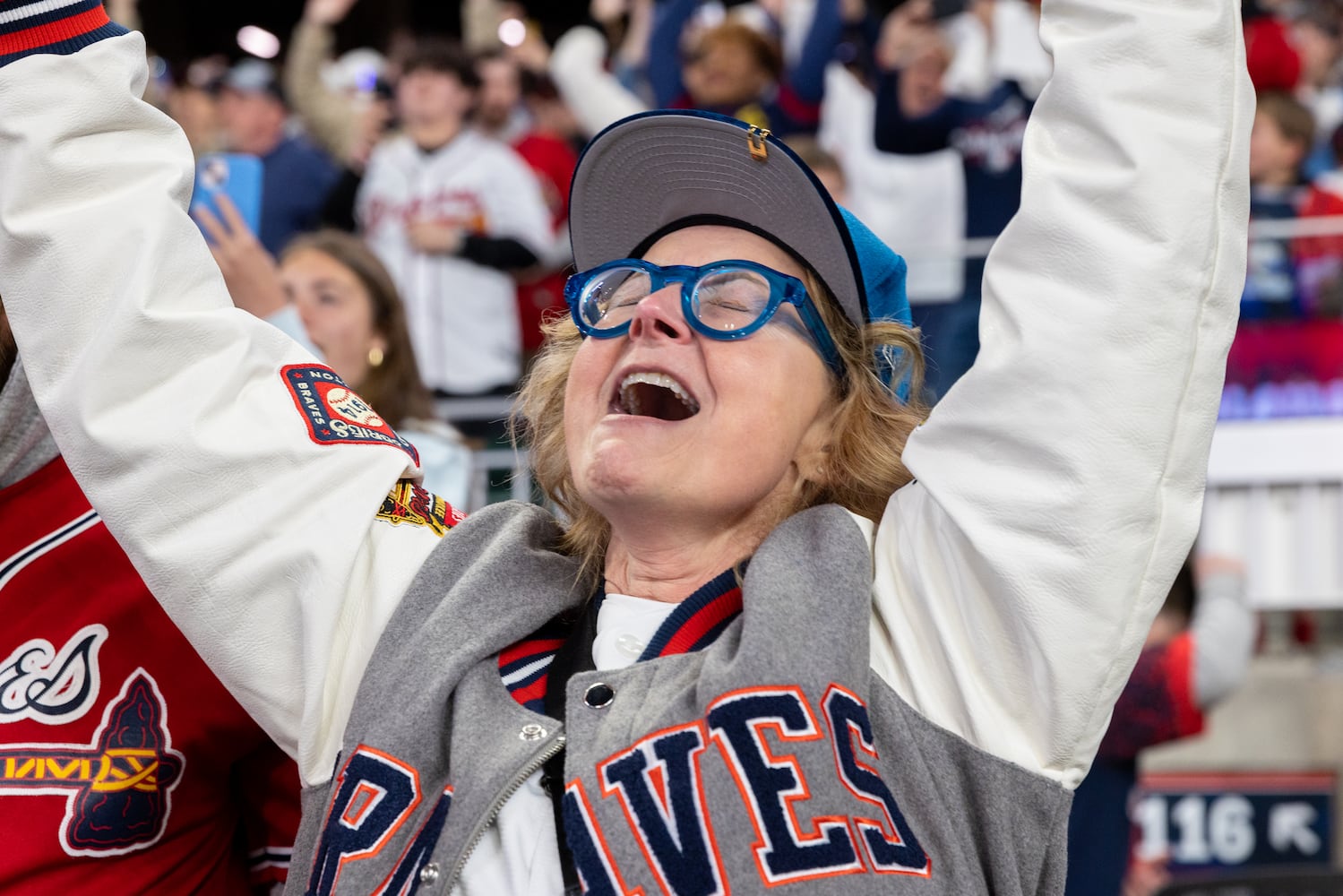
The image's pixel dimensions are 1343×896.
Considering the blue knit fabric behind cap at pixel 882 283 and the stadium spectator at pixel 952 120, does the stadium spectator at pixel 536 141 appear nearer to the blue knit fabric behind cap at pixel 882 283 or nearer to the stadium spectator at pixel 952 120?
the stadium spectator at pixel 952 120

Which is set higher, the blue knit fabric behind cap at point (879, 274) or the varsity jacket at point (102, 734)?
the blue knit fabric behind cap at point (879, 274)

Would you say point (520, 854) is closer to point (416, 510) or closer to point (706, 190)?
point (416, 510)

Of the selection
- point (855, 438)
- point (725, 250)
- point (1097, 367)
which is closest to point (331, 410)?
point (725, 250)

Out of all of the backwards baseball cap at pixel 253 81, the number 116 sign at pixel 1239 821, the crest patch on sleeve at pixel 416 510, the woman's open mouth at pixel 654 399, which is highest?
the woman's open mouth at pixel 654 399

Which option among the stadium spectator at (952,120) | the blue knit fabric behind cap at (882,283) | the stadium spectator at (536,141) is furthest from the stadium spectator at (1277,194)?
the blue knit fabric behind cap at (882,283)

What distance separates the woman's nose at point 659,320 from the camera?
190 centimetres

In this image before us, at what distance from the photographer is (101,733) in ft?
6.08

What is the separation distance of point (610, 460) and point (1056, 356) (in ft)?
1.74

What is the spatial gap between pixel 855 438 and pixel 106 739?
0.95m

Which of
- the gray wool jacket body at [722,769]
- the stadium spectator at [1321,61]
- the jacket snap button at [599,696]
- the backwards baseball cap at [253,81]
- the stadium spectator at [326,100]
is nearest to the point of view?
the gray wool jacket body at [722,769]

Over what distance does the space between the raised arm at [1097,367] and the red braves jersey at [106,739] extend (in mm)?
901

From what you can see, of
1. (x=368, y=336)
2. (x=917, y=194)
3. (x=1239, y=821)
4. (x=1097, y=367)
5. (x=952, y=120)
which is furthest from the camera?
(x=917, y=194)

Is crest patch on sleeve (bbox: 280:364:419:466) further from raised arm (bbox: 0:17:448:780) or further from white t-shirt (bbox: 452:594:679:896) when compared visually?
white t-shirt (bbox: 452:594:679:896)

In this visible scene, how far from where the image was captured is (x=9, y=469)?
1.98 meters
